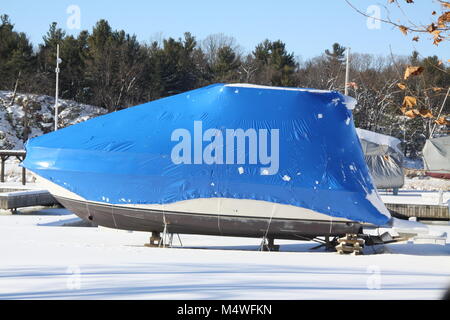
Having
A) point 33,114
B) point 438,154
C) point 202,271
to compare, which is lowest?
point 202,271

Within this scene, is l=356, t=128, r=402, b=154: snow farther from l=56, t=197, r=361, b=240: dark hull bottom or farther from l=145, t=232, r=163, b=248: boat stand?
l=145, t=232, r=163, b=248: boat stand

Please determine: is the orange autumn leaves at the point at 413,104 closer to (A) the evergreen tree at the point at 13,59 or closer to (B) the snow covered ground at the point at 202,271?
(B) the snow covered ground at the point at 202,271

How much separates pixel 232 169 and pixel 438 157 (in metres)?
22.9

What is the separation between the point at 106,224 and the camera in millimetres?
15500

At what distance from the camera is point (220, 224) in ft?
48.6

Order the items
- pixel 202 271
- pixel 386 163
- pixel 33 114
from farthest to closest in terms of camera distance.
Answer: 1. pixel 33 114
2. pixel 386 163
3. pixel 202 271

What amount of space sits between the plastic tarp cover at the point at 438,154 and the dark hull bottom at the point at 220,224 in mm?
21575

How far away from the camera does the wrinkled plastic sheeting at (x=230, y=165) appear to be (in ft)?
48.1

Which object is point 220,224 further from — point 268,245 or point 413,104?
point 413,104

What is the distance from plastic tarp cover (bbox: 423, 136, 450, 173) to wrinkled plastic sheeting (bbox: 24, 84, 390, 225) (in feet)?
68.6

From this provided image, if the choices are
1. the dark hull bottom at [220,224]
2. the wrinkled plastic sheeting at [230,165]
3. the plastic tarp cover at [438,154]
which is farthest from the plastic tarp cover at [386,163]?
the dark hull bottom at [220,224]

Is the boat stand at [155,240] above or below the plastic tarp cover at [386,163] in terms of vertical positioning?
below

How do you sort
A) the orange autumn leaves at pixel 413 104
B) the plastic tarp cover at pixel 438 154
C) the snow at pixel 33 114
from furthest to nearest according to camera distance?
the snow at pixel 33 114 → the plastic tarp cover at pixel 438 154 → the orange autumn leaves at pixel 413 104

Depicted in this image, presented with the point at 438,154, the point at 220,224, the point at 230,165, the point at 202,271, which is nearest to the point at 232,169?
the point at 230,165
